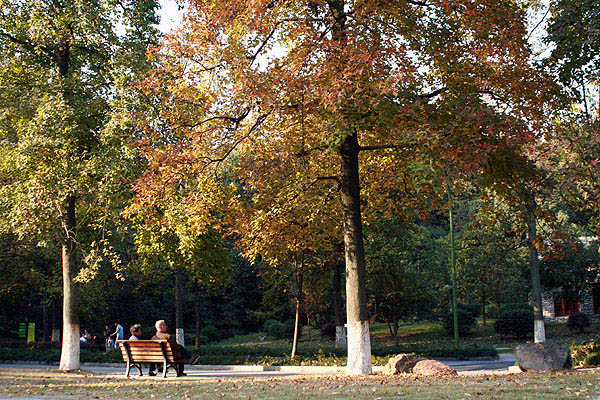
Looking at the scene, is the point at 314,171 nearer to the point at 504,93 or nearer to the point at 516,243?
the point at 504,93

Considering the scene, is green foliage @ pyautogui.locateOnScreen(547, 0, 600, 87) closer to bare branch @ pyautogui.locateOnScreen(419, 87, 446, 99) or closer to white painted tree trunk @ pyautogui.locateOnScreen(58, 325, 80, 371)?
bare branch @ pyautogui.locateOnScreen(419, 87, 446, 99)

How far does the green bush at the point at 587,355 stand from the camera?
16.4 metres

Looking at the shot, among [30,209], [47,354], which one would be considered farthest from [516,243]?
[30,209]

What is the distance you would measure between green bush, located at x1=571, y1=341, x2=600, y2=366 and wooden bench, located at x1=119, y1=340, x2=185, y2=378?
1077 centimetres

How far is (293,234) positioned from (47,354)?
15.3 meters

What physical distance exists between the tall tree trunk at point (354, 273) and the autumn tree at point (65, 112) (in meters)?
6.48

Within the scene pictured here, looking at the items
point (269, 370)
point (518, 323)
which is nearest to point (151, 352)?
point (269, 370)

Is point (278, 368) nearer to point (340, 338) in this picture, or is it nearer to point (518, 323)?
point (340, 338)

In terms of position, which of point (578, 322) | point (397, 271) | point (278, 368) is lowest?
point (278, 368)

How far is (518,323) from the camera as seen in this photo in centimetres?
3622

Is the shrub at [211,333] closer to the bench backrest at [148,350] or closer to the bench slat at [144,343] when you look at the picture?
the bench backrest at [148,350]

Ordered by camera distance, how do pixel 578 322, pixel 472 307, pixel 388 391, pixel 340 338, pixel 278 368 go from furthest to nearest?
pixel 472 307 < pixel 578 322 < pixel 340 338 < pixel 278 368 < pixel 388 391

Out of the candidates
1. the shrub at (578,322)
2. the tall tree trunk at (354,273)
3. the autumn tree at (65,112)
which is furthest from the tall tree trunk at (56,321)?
the shrub at (578,322)

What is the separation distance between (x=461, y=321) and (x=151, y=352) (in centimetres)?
2911
